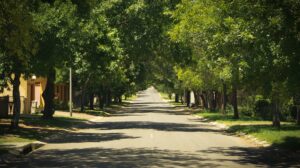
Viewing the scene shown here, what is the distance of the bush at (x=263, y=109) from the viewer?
1831 inches

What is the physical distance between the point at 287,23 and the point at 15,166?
9.16 meters

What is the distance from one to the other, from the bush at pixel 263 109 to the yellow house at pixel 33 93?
19305 millimetres

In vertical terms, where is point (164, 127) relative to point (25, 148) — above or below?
above

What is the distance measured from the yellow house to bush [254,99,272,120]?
19.3 metres

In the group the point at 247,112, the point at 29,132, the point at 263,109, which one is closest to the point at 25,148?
the point at 29,132

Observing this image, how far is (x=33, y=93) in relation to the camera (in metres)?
57.6

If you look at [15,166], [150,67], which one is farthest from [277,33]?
[150,67]

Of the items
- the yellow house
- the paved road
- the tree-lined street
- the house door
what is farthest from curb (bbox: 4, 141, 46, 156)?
the house door

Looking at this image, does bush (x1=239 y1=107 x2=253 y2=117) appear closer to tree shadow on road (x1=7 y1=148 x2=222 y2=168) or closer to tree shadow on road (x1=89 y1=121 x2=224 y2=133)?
tree shadow on road (x1=89 y1=121 x2=224 y2=133)

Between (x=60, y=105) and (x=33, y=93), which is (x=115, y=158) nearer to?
(x=33, y=93)

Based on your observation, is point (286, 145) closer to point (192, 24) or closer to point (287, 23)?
point (287, 23)

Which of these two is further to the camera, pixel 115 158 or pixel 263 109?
pixel 263 109

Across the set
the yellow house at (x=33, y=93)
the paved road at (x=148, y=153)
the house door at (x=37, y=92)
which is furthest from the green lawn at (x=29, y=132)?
the house door at (x=37, y=92)

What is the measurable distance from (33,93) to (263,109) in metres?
23.5
